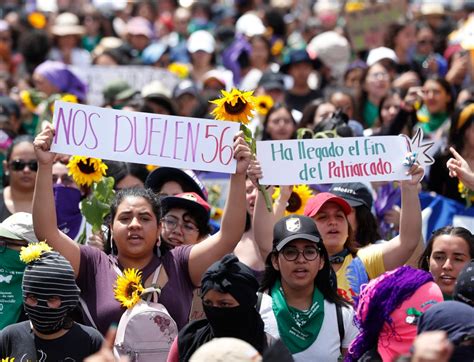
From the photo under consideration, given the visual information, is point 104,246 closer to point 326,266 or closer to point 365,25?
point 326,266

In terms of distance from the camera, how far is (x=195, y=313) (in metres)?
6.74

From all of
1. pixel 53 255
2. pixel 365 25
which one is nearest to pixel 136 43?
pixel 365 25

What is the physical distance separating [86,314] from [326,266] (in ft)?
3.99

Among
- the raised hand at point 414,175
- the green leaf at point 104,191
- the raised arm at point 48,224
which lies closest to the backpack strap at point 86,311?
the raised arm at point 48,224

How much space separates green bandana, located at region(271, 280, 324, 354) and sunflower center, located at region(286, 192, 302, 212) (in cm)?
161

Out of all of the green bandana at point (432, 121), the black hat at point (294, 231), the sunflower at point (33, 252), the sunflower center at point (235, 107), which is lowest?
the sunflower at point (33, 252)

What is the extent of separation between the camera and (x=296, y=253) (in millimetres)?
6148

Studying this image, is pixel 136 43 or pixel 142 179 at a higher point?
pixel 136 43

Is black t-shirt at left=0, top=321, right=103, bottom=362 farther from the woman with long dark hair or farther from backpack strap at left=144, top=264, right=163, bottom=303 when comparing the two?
the woman with long dark hair

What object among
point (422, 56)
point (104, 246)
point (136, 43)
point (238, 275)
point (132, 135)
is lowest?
point (238, 275)

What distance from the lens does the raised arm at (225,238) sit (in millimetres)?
6266

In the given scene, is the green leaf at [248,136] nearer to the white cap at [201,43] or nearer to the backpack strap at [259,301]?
the backpack strap at [259,301]

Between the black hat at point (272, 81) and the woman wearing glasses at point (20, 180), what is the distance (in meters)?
3.54

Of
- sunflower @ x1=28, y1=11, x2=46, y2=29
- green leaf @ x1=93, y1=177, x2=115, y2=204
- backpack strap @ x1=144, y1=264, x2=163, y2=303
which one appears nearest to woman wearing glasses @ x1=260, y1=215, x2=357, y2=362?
backpack strap @ x1=144, y1=264, x2=163, y2=303
